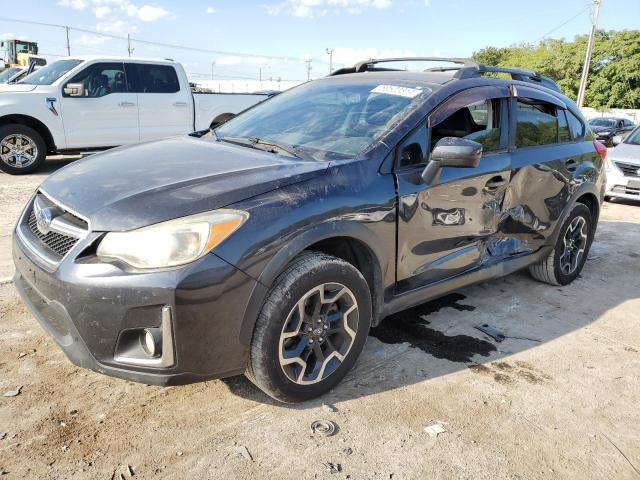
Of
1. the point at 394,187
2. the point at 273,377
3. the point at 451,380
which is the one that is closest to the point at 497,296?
the point at 451,380

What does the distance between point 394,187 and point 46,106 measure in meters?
7.66

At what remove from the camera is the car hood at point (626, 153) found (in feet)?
28.6

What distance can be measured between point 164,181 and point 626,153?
28.9ft

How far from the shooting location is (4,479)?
2.14 meters

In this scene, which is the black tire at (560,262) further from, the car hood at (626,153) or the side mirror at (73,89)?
the side mirror at (73,89)

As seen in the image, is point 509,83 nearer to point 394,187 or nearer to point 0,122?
point 394,187

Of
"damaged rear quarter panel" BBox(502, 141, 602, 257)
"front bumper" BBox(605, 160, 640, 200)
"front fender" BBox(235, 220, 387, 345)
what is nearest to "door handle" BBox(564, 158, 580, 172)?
"damaged rear quarter panel" BBox(502, 141, 602, 257)

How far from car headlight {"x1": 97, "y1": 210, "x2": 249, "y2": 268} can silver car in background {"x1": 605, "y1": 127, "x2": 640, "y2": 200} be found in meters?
8.28

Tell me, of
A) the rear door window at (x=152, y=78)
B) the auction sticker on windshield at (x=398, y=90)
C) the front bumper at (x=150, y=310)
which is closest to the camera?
the front bumper at (x=150, y=310)

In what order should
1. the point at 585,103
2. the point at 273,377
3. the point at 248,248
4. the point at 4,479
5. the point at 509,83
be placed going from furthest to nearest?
the point at 585,103, the point at 509,83, the point at 273,377, the point at 248,248, the point at 4,479

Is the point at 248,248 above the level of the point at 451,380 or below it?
above

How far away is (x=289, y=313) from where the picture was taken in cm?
249

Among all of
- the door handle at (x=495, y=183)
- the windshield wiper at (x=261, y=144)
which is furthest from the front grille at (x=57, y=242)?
the door handle at (x=495, y=183)

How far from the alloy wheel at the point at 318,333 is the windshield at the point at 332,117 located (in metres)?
0.78
